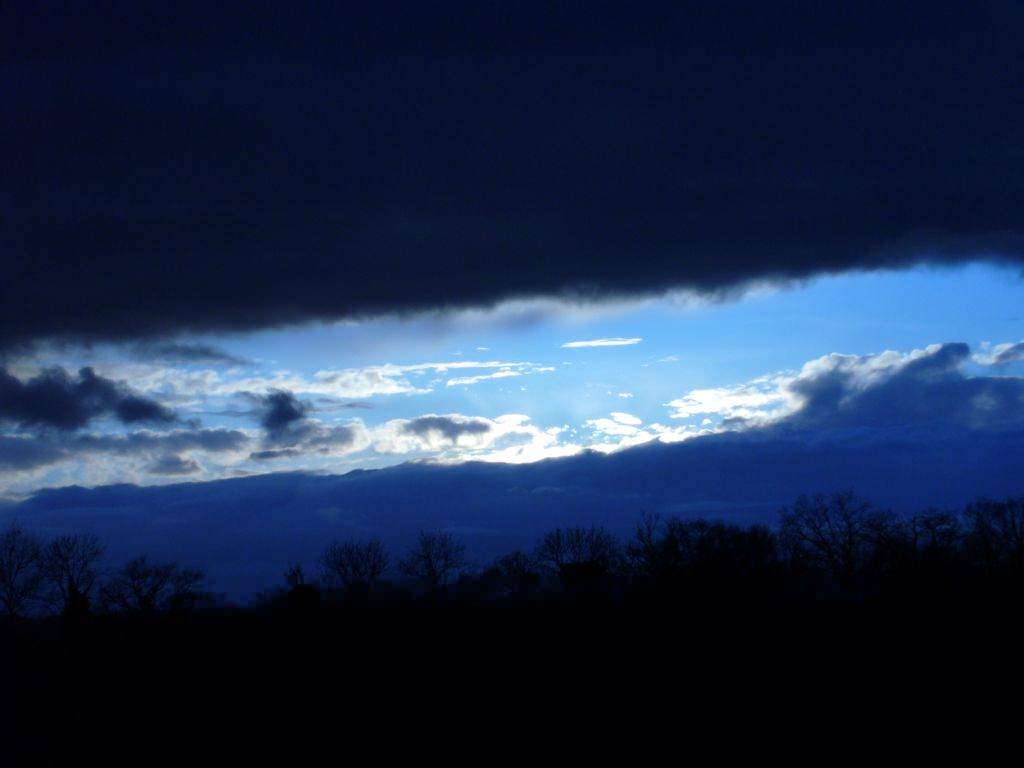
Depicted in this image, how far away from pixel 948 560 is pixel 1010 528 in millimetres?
51967

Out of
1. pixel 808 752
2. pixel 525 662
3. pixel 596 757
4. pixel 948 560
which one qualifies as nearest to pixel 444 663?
pixel 525 662

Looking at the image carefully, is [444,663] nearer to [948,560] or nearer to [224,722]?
Answer: [224,722]

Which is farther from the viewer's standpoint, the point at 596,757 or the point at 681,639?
the point at 681,639

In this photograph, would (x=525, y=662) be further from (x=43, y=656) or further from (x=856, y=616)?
(x=43, y=656)

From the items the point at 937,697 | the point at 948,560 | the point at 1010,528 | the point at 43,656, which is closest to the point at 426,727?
the point at 937,697

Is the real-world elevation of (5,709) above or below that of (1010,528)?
below

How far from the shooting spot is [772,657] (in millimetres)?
43000

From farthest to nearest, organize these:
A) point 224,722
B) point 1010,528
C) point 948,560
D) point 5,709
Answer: point 1010,528 < point 948,560 < point 5,709 < point 224,722

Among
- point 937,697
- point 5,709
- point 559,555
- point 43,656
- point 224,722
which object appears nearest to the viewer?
point 937,697

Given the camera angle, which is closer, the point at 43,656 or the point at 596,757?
the point at 596,757

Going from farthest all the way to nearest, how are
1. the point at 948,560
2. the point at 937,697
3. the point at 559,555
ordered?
the point at 559,555, the point at 948,560, the point at 937,697

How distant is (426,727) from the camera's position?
125 feet

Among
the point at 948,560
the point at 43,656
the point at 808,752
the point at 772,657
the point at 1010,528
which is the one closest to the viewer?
the point at 808,752

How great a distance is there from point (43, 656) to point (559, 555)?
90.2 meters
